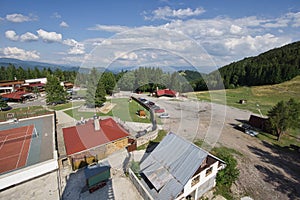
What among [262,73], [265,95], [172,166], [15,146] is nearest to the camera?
[172,166]

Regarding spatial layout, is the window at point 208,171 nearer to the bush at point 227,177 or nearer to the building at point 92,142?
the bush at point 227,177

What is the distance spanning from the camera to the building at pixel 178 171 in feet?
29.4

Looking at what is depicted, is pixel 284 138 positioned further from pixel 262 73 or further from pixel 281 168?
pixel 262 73

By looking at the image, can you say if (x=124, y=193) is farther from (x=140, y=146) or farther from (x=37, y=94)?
(x=37, y=94)

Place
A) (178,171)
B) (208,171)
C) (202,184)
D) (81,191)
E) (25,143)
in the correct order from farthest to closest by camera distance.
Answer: (25,143) → (81,191) → (208,171) → (202,184) → (178,171)

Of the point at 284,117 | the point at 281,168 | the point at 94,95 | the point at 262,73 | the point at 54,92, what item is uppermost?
the point at 262,73

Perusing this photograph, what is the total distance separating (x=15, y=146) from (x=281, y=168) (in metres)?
25.4

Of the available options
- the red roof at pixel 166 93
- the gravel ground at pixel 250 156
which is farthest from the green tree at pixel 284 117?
the red roof at pixel 166 93

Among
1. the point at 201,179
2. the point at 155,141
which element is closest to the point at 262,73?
the point at 155,141

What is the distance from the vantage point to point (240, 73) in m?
63.9

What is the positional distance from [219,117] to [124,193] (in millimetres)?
22215

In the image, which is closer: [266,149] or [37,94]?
[266,149]

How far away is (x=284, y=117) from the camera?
1827 cm

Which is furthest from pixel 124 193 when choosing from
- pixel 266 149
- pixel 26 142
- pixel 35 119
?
pixel 35 119
